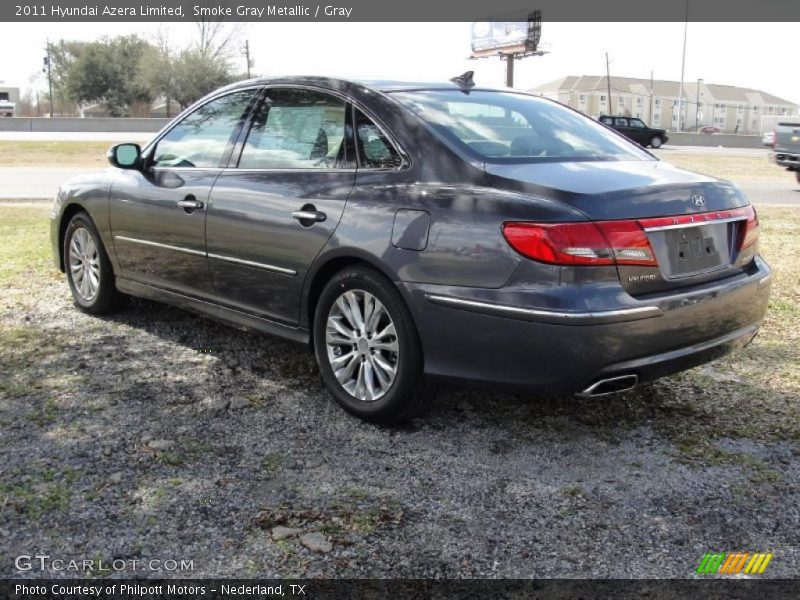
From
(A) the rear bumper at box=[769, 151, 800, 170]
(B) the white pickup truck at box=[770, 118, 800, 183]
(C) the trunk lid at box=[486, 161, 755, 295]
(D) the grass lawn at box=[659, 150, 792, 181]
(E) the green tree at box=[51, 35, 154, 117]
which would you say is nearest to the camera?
(C) the trunk lid at box=[486, 161, 755, 295]

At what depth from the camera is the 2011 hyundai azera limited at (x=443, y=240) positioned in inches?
127

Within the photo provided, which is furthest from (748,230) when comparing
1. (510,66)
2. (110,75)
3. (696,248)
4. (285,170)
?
(110,75)

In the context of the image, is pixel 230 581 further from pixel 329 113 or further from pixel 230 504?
pixel 329 113

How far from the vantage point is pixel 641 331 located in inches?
128

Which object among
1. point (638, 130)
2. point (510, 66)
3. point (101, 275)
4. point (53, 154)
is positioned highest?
point (510, 66)

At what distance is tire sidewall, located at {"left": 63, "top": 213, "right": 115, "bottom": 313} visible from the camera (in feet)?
18.4

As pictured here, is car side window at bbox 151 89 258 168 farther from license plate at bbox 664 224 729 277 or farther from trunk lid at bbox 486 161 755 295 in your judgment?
license plate at bbox 664 224 729 277

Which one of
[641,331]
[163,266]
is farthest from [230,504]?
[163,266]

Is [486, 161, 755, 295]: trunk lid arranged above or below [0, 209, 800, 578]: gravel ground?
above

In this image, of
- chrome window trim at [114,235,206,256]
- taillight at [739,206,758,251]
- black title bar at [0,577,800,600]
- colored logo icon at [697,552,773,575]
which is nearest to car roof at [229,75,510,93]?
chrome window trim at [114,235,206,256]

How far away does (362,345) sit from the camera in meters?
3.89

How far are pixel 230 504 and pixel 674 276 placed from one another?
201 centimetres

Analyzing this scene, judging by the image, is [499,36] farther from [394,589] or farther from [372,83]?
[394,589]

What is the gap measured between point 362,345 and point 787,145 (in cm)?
1428
